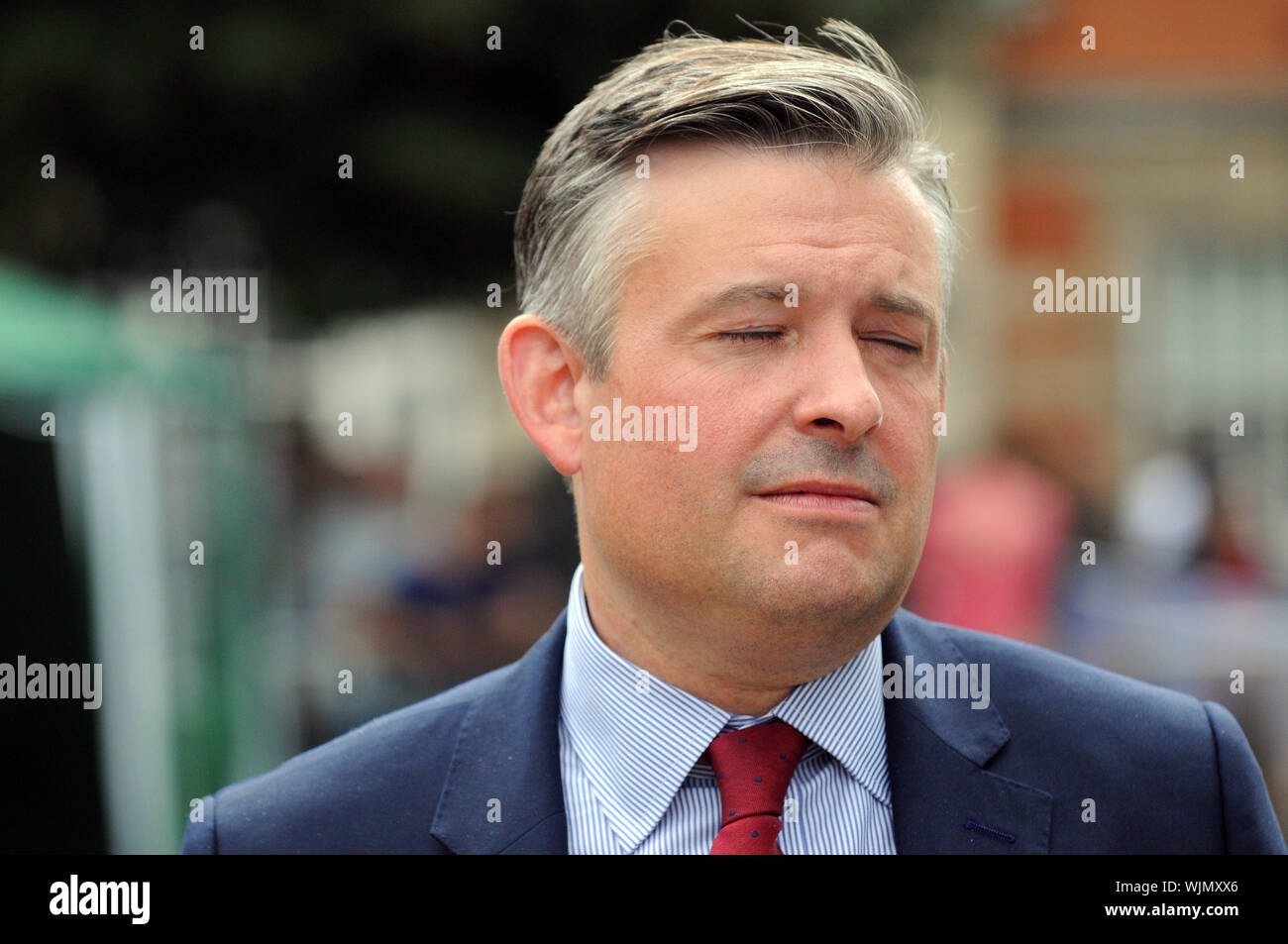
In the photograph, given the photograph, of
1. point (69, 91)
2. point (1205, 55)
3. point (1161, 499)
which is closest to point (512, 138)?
point (69, 91)

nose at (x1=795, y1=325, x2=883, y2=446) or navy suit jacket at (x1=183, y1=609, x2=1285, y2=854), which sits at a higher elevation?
nose at (x1=795, y1=325, x2=883, y2=446)

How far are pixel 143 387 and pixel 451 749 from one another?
5.03 meters

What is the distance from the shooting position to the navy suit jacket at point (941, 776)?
222 cm

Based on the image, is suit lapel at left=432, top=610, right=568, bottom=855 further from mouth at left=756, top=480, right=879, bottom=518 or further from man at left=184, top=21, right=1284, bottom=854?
mouth at left=756, top=480, right=879, bottom=518

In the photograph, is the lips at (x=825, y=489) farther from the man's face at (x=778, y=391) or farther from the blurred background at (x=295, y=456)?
the blurred background at (x=295, y=456)

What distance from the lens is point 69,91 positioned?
7160 mm

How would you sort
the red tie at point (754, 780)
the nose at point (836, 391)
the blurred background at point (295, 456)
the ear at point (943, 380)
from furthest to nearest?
the blurred background at point (295, 456), the ear at point (943, 380), the red tie at point (754, 780), the nose at point (836, 391)

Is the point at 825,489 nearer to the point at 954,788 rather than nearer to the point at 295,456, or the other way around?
the point at 954,788

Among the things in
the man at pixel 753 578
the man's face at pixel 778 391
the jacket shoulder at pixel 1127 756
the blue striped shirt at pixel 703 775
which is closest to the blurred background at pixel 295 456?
the jacket shoulder at pixel 1127 756

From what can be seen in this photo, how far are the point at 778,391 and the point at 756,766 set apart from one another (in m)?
0.58

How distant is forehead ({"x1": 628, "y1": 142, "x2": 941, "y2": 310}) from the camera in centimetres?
211

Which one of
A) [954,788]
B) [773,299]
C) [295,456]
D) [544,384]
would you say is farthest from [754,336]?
[295,456]

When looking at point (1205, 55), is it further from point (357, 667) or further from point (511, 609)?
point (357, 667)

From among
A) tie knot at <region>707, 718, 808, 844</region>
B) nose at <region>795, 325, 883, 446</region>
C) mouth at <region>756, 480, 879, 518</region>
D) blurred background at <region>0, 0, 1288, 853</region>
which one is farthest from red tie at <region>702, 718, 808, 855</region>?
blurred background at <region>0, 0, 1288, 853</region>
